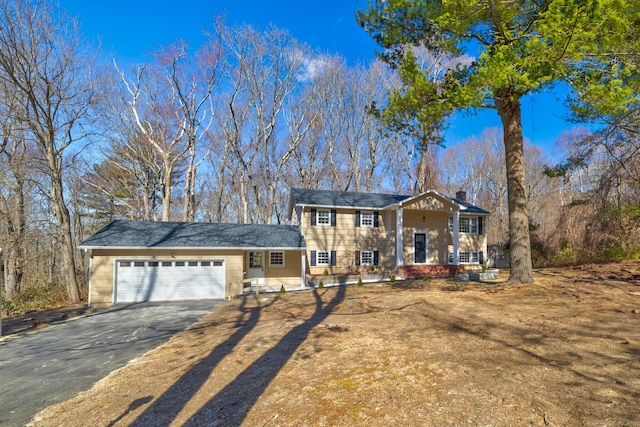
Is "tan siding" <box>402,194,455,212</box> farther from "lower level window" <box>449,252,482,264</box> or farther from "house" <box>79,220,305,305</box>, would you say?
"house" <box>79,220,305,305</box>

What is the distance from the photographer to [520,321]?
7.19 m

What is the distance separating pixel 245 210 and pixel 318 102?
37.4ft

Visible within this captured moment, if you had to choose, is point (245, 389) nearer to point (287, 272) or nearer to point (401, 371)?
point (401, 371)

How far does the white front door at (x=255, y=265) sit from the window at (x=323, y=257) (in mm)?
3544

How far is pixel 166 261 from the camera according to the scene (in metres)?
15.4

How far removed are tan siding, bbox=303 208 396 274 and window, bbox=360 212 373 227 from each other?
0.27 meters

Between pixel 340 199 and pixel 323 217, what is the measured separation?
1847 millimetres

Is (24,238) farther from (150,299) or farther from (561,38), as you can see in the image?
(561,38)

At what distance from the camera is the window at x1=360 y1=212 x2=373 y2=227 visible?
21.3m

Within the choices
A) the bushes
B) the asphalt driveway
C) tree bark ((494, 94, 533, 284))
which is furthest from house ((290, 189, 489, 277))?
the bushes

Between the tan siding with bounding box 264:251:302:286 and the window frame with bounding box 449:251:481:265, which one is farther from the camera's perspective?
the window frame with bounding box 449:251:481:265

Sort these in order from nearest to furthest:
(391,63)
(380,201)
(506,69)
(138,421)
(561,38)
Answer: (138,421) → (561,38) → (506,69) → (391,63) → (380,201)

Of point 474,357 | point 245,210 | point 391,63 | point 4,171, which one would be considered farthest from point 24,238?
point 474,357

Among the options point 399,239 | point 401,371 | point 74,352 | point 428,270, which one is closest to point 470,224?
point 428,270
